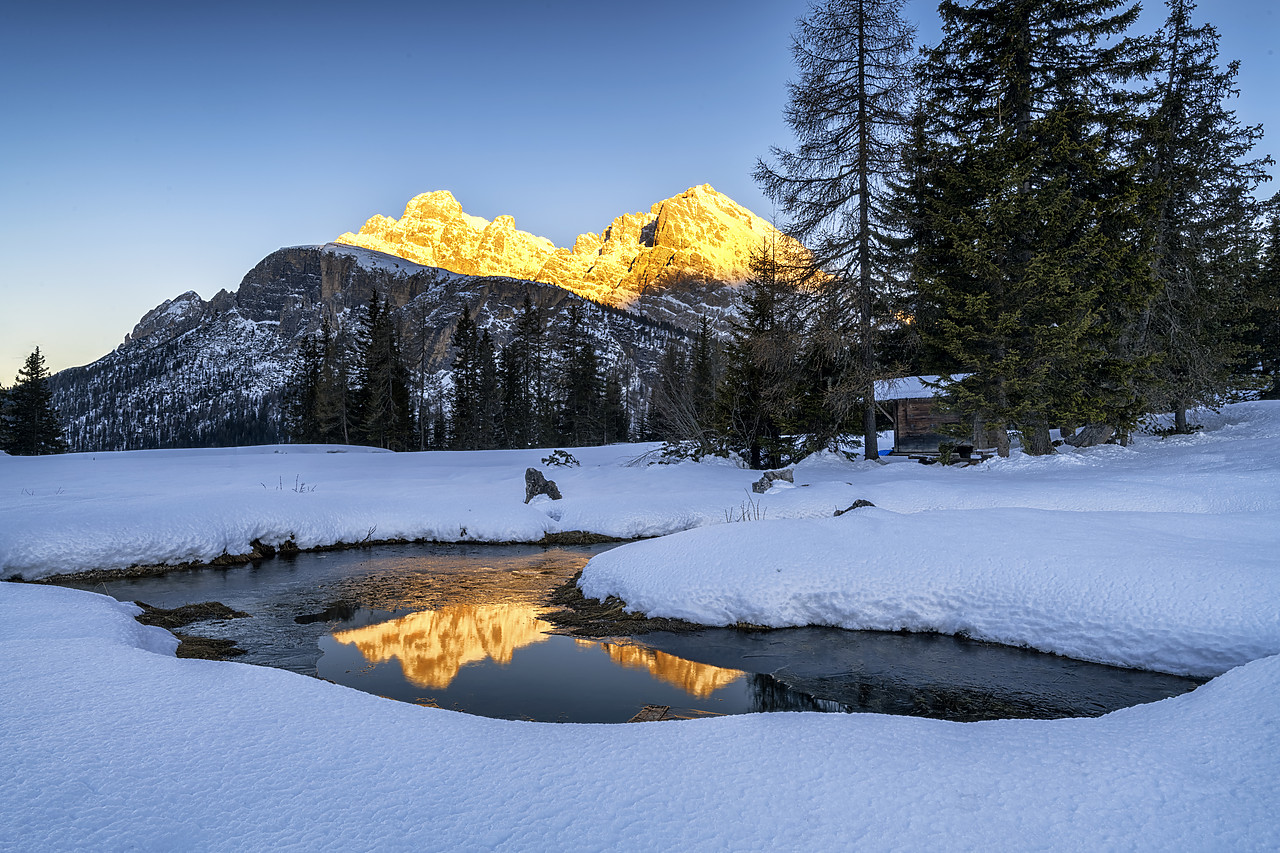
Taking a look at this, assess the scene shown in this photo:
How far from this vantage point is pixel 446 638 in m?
8.66

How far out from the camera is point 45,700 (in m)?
4.08

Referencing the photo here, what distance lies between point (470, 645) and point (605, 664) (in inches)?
76.2

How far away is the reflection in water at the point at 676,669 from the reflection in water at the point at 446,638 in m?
1.13

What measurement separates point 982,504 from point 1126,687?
23.8 ft

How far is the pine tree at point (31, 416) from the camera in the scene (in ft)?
136

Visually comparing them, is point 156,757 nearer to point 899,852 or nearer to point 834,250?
point 899,852

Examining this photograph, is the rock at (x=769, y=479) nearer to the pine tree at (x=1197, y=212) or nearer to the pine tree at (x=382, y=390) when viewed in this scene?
the pine tree at (x=1197, y=212)

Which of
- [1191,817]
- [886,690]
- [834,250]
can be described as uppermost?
[834,250]

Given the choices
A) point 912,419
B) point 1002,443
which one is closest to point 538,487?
point 1002,443

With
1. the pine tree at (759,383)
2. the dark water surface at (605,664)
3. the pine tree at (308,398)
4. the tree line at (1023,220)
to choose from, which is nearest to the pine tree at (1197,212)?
the tree line at (1023,220)

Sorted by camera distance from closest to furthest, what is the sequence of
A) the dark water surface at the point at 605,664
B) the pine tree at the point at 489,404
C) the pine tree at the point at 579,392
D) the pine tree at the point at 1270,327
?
1. the dark water surface at the point at 605,664
2. the pine tree at the point at 1270,327
3. the pine tree at the point at 489,404
4. the pine tree at the point at 579,392

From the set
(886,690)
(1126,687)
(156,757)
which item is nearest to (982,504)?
(1126,687)

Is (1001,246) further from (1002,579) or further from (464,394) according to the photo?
(464,394)

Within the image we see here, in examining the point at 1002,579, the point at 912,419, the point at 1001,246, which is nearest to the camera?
the point at 1002,579
